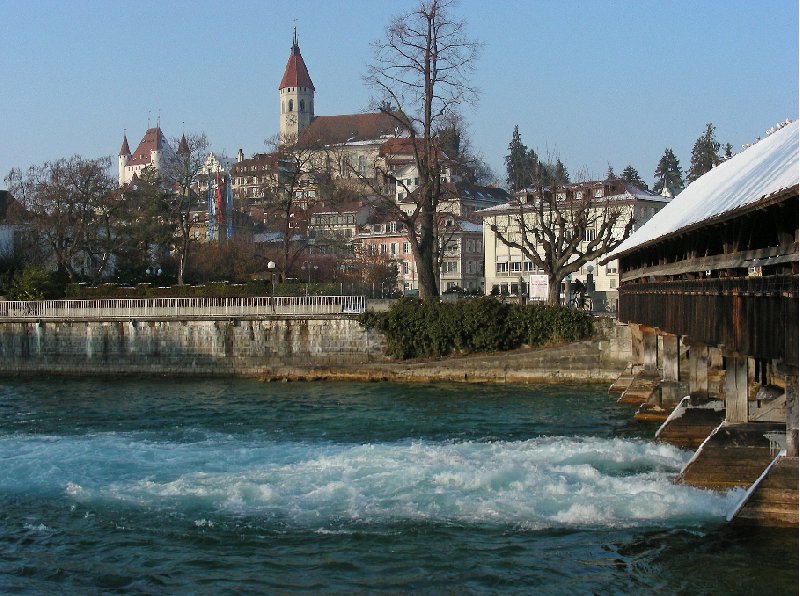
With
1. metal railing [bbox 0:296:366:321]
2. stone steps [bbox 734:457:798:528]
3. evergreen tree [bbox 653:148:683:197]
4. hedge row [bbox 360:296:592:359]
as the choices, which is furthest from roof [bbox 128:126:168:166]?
stone steps [bbox 734:457:798:528]

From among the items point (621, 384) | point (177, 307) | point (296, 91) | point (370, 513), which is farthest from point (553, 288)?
point (296, 91)

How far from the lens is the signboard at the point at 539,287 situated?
46562 mm

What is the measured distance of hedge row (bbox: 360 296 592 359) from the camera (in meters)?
43.1

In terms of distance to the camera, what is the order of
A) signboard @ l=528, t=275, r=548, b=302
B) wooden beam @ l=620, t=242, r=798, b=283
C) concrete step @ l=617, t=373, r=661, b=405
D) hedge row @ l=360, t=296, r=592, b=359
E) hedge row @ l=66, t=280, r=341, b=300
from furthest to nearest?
hedge row @ l=66, t=280, r=341, b=300
signboard @ l=528, t=275, r=548, b=302
hedge row @ l=360, t=296, r=592, b=359
concrete step @ l=617, t=373, r=661, b=405
wooden beam @ l=620, t=242, r=798, b=283

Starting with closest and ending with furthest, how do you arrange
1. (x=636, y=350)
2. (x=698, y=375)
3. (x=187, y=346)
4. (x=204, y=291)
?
(x=698, y=375), (x=636, y=350), (x=187, y=346), (x=204, y=291)

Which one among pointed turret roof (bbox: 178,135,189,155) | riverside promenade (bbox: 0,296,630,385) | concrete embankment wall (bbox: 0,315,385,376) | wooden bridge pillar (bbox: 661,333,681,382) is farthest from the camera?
pointed turret roof (bbox: 178,135,189,155)

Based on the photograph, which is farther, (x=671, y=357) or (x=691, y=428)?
(x=671, y=357)

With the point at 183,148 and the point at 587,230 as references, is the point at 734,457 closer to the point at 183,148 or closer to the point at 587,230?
the point at 183,148

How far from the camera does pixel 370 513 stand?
58.7 ft

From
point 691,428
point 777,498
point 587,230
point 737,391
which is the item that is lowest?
point 777,498

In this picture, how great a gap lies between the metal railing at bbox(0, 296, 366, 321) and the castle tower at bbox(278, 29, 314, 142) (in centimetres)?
13008

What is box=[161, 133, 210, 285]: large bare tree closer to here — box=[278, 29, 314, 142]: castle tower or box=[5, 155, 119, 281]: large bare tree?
box=[5, 155, 119, 281]: large bare tree

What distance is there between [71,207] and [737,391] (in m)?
56.2

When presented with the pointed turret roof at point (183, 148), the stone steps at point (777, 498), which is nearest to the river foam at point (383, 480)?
the stone steps at point (777, 498)
